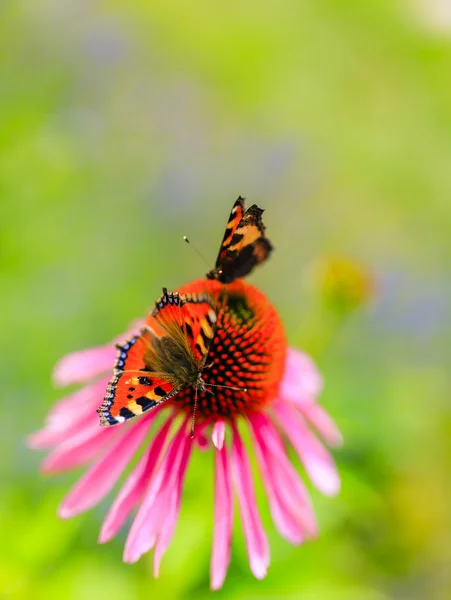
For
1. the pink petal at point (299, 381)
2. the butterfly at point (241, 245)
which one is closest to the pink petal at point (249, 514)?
the pink petal at point (299, 381)

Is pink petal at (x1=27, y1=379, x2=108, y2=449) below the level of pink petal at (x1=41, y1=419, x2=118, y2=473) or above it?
above

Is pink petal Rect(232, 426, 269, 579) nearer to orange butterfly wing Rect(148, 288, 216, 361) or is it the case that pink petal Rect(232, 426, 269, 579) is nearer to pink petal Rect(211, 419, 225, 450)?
pink petal Rect(211, 419, 225, 450)

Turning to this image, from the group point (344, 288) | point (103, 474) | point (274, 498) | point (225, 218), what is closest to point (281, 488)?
point (274, 498)

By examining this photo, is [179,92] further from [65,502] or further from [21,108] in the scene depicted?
[65,502]

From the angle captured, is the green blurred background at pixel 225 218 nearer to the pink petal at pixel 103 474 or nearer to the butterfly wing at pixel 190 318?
the pink petal at pixel 103 474

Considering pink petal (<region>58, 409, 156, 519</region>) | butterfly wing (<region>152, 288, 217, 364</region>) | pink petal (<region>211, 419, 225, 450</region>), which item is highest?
butterfly wing (<region>152, 288, 217, 364</region>)

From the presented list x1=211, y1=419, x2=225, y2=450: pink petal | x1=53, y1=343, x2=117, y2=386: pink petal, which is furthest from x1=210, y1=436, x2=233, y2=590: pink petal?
x1=53, y1=343, x2=117, y2=386: pink petal

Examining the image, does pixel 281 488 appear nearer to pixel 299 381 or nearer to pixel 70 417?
pixel 299 381
